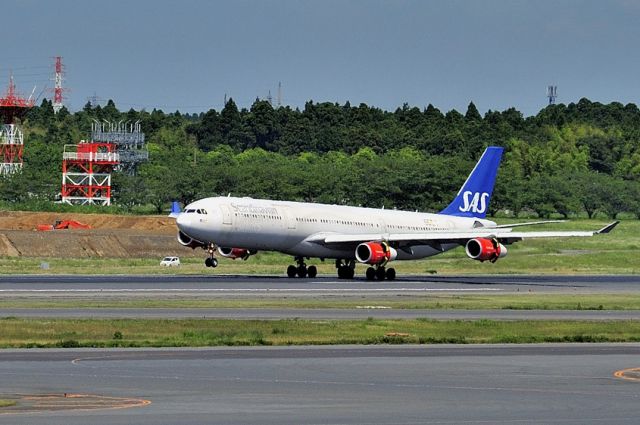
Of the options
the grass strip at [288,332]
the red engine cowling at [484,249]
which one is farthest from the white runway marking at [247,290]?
the grass strip at [288,332]

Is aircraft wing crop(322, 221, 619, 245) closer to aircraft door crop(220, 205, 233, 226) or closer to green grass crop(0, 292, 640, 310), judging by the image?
aircraft door crop(220, 205, 233, 226)

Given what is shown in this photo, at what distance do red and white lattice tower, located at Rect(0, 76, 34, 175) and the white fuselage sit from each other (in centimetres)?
9109

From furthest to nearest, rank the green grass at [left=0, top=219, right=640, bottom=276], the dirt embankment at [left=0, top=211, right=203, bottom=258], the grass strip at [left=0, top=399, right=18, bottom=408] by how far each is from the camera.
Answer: the dirt embankment at [left=0, top=211, right=203, bottom=258]
the green grass at [left=0, top=219, right=640, bottom=276]
the grass strip at [left=0, top=399, right=18, bottom=408]

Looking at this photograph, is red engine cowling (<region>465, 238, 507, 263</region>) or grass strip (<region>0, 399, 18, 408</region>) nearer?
grass strip (<region>0, 399, 18, 408</region>)

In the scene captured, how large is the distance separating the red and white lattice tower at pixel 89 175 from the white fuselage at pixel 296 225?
276 feet

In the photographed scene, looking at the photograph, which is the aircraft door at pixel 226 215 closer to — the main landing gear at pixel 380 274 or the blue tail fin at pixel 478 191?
the main landing gear at pixel 380 274

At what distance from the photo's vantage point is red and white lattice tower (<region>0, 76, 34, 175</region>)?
172m

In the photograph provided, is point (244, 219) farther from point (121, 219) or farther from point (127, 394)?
point (121, 219)

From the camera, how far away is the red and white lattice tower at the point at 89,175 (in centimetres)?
17025

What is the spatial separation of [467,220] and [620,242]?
3862 cm

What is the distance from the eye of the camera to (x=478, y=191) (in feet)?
318

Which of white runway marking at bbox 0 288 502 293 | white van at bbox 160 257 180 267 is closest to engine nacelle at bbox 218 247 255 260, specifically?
white runway marking at bbox 0 288 502 293

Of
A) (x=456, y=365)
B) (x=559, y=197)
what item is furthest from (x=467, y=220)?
(x=559, y=197)

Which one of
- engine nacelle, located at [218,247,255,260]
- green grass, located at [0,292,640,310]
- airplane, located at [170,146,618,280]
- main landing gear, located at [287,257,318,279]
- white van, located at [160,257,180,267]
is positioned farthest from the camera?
white van, located at [160,257,180,267]
